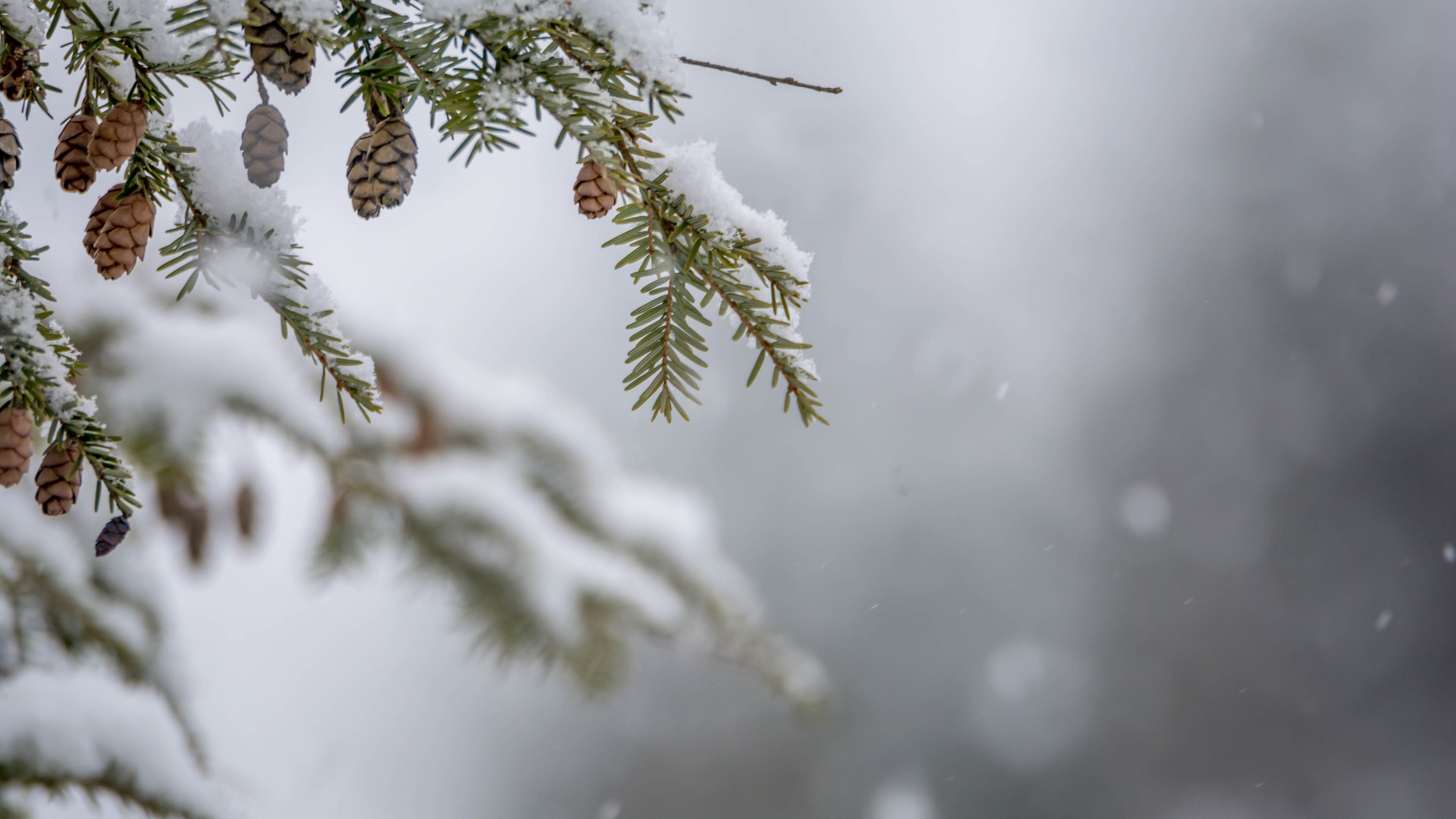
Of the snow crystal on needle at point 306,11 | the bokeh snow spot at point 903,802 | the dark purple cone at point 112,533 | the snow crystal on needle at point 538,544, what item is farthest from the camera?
the bokeh snow spot at point 903,802

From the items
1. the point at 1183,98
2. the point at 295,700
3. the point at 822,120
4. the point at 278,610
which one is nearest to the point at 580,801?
the point at 295,700

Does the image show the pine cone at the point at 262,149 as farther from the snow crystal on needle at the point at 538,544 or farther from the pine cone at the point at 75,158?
the snow crystal on needle at the point at 538,544

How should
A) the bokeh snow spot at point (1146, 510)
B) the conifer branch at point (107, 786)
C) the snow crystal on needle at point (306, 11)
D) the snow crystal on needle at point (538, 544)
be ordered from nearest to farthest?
the snow crystal on needle at point (306, 11) → the conifer branch at point (107, 786) → the snow crystal on needle at point (538, 544) → the bokeh snow spot at point (1146, 510)

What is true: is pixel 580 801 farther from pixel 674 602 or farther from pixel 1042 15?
pixel 1042 15

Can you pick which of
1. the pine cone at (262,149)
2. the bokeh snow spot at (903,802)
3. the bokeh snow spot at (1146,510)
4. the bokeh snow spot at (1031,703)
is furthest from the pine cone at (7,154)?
the bokeh snow spot at (1146,510)

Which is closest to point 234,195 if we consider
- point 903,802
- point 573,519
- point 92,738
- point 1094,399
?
point 92,738

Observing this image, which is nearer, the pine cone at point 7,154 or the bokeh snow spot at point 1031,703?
the pine cone at point 7,154
